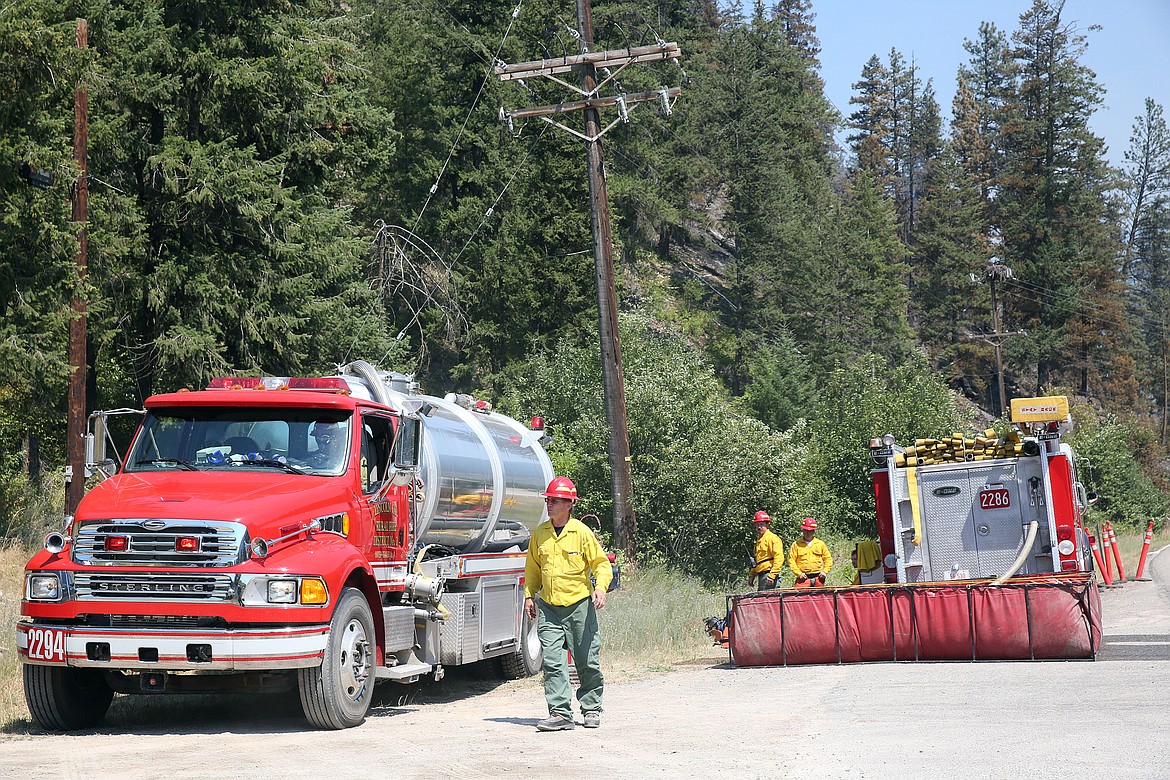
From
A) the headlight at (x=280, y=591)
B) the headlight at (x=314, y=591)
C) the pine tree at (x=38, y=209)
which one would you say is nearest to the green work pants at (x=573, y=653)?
the headlight at (x=314, y=591)

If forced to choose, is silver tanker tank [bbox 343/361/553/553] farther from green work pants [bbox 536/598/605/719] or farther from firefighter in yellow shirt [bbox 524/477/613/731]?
green work pants [bbox 536/598/605/719]

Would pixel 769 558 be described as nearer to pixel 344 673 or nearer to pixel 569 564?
pixel 569 564

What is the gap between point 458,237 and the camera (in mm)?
49125

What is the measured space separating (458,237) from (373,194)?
3.66m

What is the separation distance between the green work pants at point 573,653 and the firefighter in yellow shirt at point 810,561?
29.8 feet

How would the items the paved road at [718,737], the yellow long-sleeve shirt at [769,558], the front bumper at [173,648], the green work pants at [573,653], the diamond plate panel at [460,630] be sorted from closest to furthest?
the paved road at [718,737] < the front bumper at [173,648] < the green work pants at [573,653] < the diamond plate panel at [460,630] < the yellow long-sleeve shirt at [769,558]

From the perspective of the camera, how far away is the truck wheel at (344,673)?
993 centimetres

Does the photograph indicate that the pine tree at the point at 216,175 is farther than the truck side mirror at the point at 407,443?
Yes

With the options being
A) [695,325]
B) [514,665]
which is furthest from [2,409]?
[695,325]

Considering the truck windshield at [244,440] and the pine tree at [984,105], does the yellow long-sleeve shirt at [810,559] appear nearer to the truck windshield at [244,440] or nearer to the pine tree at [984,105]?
the truck windshield at [244,440]

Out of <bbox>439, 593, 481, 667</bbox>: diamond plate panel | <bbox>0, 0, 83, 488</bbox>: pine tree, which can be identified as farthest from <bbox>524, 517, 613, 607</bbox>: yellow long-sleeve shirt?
<bbox>0, 0, 83, 488</bbox>: pine tree

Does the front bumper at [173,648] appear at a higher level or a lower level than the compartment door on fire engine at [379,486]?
lower

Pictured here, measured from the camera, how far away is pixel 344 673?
33.6 feet

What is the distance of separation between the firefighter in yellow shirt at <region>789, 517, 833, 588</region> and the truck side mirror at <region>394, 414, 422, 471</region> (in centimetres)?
877
